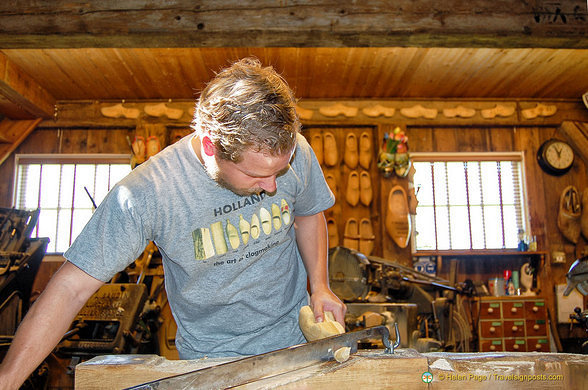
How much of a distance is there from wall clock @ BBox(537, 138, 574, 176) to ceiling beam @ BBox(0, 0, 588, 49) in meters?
2.38

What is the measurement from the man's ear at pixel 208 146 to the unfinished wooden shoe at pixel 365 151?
4236 mm

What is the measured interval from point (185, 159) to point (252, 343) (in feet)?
2.05

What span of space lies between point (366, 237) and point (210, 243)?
4.09 metres

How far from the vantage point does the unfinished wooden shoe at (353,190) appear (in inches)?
218

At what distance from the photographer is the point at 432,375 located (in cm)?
124

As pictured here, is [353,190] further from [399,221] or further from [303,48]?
[303,48]

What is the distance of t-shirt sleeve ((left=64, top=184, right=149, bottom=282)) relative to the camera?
1308 mm

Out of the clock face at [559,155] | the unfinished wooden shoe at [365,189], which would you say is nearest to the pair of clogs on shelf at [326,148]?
the unfinished wooden shoe at [365,189]

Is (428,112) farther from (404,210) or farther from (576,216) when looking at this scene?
(576,216)

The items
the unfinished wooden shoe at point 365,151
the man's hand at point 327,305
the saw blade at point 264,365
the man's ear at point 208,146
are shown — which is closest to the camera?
the saw blade at point 264,365

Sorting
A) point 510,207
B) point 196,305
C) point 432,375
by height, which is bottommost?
point 432,375

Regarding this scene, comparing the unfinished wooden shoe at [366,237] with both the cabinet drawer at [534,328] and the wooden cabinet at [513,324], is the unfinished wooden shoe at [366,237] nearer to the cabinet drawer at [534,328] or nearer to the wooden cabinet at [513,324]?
the wooden cabinet at [513,324]

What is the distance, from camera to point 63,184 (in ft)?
18.4

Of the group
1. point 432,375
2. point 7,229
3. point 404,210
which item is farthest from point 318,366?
point 404,210
